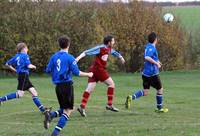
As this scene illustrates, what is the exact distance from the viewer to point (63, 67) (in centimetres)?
1059

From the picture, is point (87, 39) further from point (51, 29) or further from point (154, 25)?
point (154, 25)

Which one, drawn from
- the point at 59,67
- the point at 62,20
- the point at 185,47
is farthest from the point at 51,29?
the point at 59,67

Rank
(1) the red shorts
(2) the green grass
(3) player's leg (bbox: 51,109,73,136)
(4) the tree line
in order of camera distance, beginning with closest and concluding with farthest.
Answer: (3) player's leg (bbox: 51,109,73,136), (2) the green grass, (1) the red shorts, (4) the tree line

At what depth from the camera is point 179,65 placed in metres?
41.7

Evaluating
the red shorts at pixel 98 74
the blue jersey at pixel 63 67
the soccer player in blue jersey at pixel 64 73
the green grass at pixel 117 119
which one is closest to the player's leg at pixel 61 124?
the soccer player in blue jersey at pixel 64 73

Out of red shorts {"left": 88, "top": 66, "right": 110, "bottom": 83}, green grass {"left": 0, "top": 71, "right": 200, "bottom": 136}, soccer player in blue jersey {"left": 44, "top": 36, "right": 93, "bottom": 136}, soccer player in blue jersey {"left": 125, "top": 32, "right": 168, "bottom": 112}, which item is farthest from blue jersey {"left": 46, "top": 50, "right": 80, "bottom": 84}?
soccer player in blue jersey {"left": 125, "top": 32, "right": 168, "bottom": 112}

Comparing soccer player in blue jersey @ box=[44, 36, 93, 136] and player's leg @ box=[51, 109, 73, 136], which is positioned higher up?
soccer player in blue jersey @ box=[44, 36, 93, 136]

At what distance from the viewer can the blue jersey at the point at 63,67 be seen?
10.5 metres

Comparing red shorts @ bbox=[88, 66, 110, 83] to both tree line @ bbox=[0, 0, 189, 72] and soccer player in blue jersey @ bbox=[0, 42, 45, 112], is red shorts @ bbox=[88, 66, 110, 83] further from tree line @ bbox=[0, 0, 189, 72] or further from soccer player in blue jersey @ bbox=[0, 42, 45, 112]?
tree line @ bbox=[0, 0, 189, 72]

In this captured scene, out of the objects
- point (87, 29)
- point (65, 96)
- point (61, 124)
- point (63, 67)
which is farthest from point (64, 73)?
point (87, 29)

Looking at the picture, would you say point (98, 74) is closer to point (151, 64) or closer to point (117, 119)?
point (151, 64)

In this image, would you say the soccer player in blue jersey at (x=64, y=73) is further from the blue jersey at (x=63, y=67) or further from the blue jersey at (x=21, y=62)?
the blue jersey at (x=21, y=62)

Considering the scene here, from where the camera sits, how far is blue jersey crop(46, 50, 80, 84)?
1052 centimetres

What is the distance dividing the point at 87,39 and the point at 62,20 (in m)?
2.10
